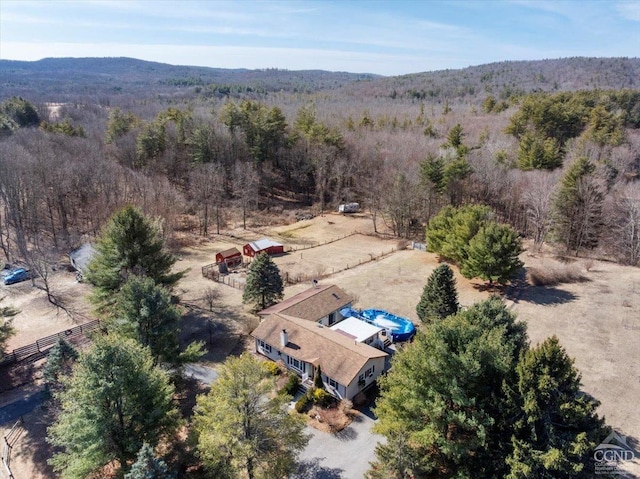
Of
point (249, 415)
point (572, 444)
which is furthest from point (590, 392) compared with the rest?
point (249, 415)

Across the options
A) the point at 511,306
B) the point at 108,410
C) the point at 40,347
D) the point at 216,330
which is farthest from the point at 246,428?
the point at 511,306

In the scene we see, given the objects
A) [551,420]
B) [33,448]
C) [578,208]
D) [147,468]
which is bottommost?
[33,448]

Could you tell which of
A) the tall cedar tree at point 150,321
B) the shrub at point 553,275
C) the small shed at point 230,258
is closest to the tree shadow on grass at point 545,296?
the shrub at point 553,275

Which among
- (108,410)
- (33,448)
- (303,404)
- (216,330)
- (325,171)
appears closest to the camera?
(108,410)

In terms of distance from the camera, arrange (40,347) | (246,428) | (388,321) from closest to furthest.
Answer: (246,428) < (40,347) < (388,321)

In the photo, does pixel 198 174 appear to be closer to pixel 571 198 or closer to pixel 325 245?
pixel 325 245

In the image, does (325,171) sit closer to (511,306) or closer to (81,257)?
(81,257)

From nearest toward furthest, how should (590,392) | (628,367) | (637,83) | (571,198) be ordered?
1. (590,392)
2. (628,367)
3. (571,198)
4. (637,83)

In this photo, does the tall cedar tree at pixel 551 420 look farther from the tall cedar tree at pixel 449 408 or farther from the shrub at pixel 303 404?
the shrub at pixel 303 404
